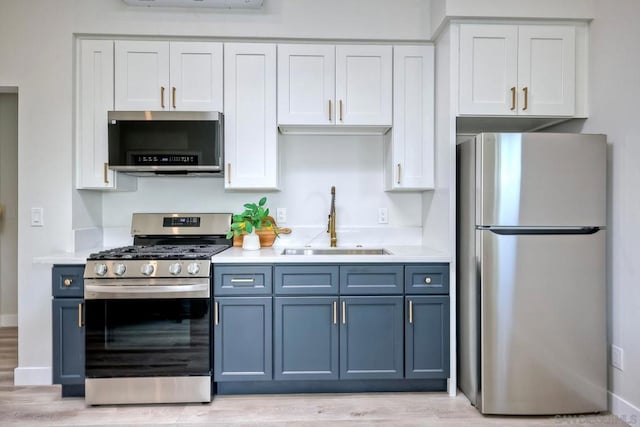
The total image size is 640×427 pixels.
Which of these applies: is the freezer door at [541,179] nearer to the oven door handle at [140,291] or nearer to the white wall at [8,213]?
the oven door handle at [140,291]

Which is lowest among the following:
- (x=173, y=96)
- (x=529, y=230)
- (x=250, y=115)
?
(x=529, y=230)

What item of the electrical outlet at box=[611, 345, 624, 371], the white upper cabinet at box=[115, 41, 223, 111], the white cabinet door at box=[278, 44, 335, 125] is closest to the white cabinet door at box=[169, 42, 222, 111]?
the white upper cabinet at box=[115, 41, 223, 111]

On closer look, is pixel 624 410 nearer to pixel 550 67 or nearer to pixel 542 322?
pixel 542 322

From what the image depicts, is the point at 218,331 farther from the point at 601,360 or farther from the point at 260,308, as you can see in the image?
the point at 601,360

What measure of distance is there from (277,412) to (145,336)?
87 centimetres

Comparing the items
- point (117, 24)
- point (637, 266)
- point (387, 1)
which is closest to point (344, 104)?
point (387, 1)

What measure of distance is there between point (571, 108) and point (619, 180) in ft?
1.76

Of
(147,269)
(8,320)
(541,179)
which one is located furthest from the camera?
(8,320)

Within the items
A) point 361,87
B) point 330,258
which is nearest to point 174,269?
point 330,258

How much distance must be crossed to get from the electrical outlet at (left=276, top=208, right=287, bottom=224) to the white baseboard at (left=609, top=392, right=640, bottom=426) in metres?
2.30

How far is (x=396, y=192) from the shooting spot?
2967 mm

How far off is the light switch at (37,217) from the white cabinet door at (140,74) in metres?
0.84

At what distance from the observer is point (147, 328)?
2.21 m

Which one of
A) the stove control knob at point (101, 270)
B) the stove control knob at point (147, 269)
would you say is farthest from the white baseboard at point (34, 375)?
the stove control knob at point (147, 269)
